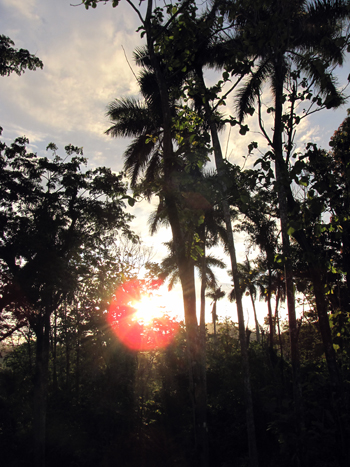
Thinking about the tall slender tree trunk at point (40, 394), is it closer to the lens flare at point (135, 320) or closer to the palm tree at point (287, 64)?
the lens flare at point (135, 320)

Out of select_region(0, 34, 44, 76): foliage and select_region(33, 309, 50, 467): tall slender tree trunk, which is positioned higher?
select_region(0, 34, 44, 76): foliage

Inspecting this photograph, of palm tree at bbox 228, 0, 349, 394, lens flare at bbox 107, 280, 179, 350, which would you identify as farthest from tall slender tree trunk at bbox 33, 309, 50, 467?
palm tree at bbox 228, 0, 349, 394

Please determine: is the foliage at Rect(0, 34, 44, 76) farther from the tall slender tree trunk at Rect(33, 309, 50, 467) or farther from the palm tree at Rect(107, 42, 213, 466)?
the tall slender tree trunk at Rect(33, 309, 50, 467)

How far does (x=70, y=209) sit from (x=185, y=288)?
12.2 meters

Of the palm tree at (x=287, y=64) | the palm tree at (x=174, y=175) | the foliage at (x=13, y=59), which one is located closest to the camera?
the palm tree at (x=287, y=64)

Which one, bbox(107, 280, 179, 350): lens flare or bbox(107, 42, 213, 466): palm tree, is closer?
bbox(107, 42, 213, 466): palm tree

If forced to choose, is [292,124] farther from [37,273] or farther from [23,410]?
[23,410]

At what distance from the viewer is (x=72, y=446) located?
662 inches

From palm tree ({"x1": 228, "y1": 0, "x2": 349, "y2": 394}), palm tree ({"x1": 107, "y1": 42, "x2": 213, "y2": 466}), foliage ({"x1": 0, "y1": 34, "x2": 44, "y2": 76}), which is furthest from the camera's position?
foliage ({"x1": 0, "y1": 34, "x2": 44, "y2": 76})

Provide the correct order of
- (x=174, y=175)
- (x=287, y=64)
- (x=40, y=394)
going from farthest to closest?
(x=40, y=394) < (x=287, y=64) < (x=174, y=175)

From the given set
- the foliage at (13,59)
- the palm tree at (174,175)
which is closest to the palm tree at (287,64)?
the palm tree at (174,175)

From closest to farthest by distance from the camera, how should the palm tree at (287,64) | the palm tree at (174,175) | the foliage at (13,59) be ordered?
the palm tree at (287,64) < the palm tree at (174,175) < the foliage at (13,59)

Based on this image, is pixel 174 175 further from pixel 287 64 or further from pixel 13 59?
pixel 13 59

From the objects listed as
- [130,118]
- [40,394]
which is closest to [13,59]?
[130,118]
